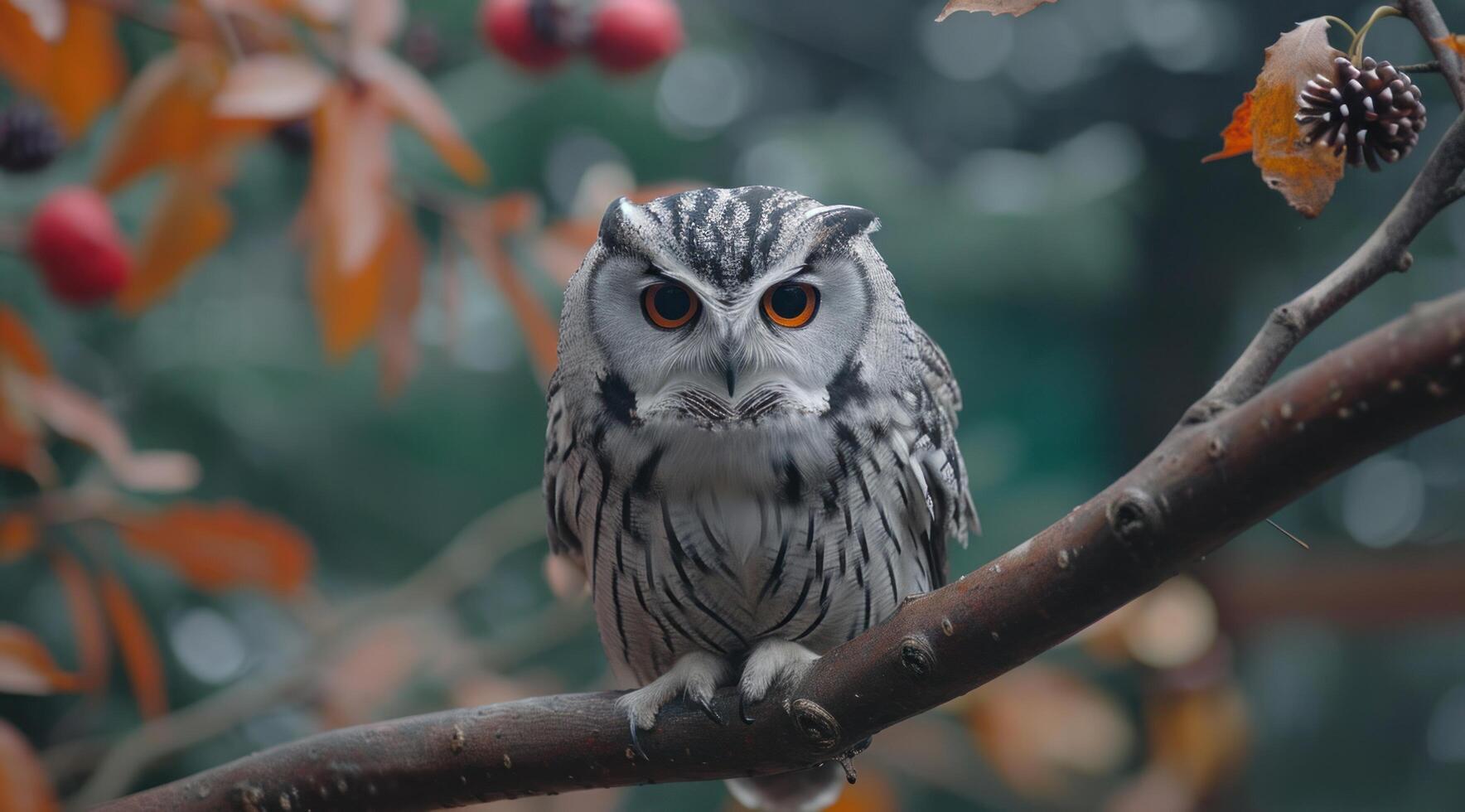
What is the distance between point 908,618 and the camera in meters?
0.82

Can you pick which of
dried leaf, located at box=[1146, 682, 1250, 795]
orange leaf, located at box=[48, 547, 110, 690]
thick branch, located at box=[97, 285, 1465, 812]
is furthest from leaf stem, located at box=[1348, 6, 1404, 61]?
dried leaf, located at box=[1146, 682, 1250, 795]

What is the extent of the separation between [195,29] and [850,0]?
2526 mm

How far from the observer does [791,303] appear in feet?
3.43

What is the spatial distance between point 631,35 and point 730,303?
605 millimetres

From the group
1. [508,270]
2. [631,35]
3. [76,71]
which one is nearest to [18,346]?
[76,71]

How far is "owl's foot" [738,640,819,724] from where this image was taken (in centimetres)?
98

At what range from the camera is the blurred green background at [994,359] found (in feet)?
8.39

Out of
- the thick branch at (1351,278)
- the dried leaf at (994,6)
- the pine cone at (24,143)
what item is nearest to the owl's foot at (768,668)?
the thick branch at (1351,278)

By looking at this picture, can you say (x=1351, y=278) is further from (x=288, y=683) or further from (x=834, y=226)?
(x=288, y=683)

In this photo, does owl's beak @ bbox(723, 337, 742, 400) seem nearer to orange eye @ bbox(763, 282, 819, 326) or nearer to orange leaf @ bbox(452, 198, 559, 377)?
orange eye @ bbox(763, 282, 819, 326)

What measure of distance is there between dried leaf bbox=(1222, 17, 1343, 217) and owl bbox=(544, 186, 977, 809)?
16.8 inches

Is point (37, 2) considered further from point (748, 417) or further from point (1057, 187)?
point (1057, 187)

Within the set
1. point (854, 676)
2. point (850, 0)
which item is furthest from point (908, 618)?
point (850, 0)

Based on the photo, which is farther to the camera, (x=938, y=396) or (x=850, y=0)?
(x=850, y=0)
